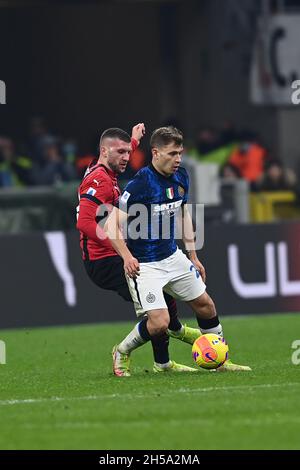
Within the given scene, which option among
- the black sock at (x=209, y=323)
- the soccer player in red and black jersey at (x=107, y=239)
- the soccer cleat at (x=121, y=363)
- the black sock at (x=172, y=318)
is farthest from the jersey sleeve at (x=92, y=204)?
the black sock at (x=209, y=323)

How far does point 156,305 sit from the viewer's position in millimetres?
10914

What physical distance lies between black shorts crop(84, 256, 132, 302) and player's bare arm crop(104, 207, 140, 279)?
903 mm

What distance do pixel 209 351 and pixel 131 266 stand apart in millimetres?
986

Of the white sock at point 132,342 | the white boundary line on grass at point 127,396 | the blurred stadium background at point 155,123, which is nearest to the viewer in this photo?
the white boundary line on grass at point 127,396

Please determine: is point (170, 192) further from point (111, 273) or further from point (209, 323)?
point (209, 323)

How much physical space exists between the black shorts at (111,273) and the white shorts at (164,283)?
47 centimetres

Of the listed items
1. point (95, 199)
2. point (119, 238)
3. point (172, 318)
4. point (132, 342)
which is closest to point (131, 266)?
point (119, 238)

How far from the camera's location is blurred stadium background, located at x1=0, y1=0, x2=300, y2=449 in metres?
8.97

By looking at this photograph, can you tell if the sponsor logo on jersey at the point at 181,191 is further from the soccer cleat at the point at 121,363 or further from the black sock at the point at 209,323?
the soccer cleat at the point at 121,363

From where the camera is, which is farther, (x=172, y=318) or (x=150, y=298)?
(x=172, y=318)

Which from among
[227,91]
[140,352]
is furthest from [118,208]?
[227,91]

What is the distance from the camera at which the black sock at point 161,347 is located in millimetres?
11102

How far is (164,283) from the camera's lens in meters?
11.0
